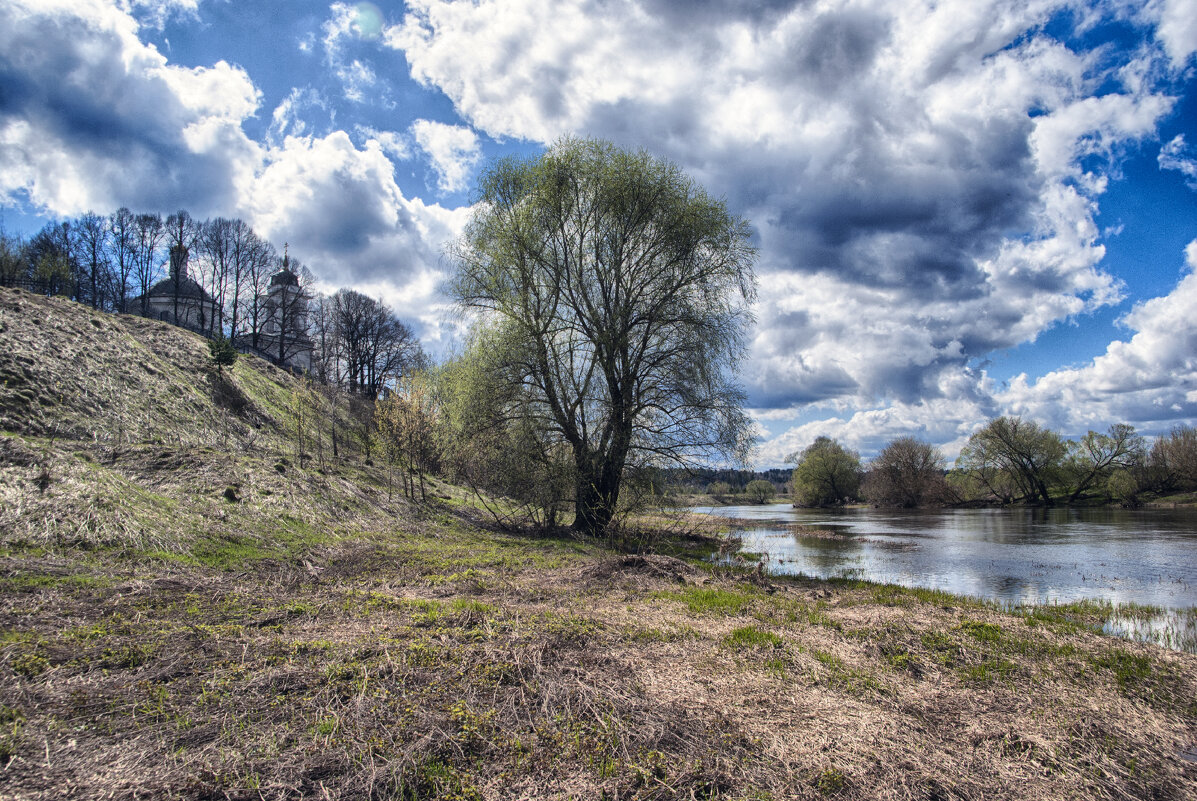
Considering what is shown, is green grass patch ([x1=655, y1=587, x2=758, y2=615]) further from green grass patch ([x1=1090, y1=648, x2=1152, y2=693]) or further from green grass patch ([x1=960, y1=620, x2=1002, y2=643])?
green grass patch ([x1=1090, y1=648, x2=1152, y2=693])

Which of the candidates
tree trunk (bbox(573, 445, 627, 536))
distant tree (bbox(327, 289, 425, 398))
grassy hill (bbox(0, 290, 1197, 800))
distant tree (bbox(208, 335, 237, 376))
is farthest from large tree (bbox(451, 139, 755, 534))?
distant tree (bbox(327, 289, 425, 398))

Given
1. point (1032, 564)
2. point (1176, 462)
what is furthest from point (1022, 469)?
point (1032, 564)

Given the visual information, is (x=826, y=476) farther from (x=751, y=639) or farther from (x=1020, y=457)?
(x=751, y=639)

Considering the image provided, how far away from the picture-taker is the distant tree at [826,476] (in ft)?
229

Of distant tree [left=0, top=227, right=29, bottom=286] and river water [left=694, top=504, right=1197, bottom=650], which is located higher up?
distant tree [left=0, top=227, right=29, bottom=286]

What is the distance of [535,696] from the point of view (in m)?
4.26

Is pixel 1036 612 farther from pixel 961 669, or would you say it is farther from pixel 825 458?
pixel 825 458

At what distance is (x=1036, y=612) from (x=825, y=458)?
65.2 m

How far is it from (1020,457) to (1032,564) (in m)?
56.9

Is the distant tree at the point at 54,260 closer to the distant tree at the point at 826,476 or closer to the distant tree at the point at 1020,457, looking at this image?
the distant tree at the point at 826,476

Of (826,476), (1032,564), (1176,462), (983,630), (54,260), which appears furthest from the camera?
(826,476)

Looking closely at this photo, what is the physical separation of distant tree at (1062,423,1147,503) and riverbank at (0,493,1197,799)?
231 feet

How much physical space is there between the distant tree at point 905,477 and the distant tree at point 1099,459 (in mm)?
12848

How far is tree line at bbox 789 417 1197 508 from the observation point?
2238 inches
